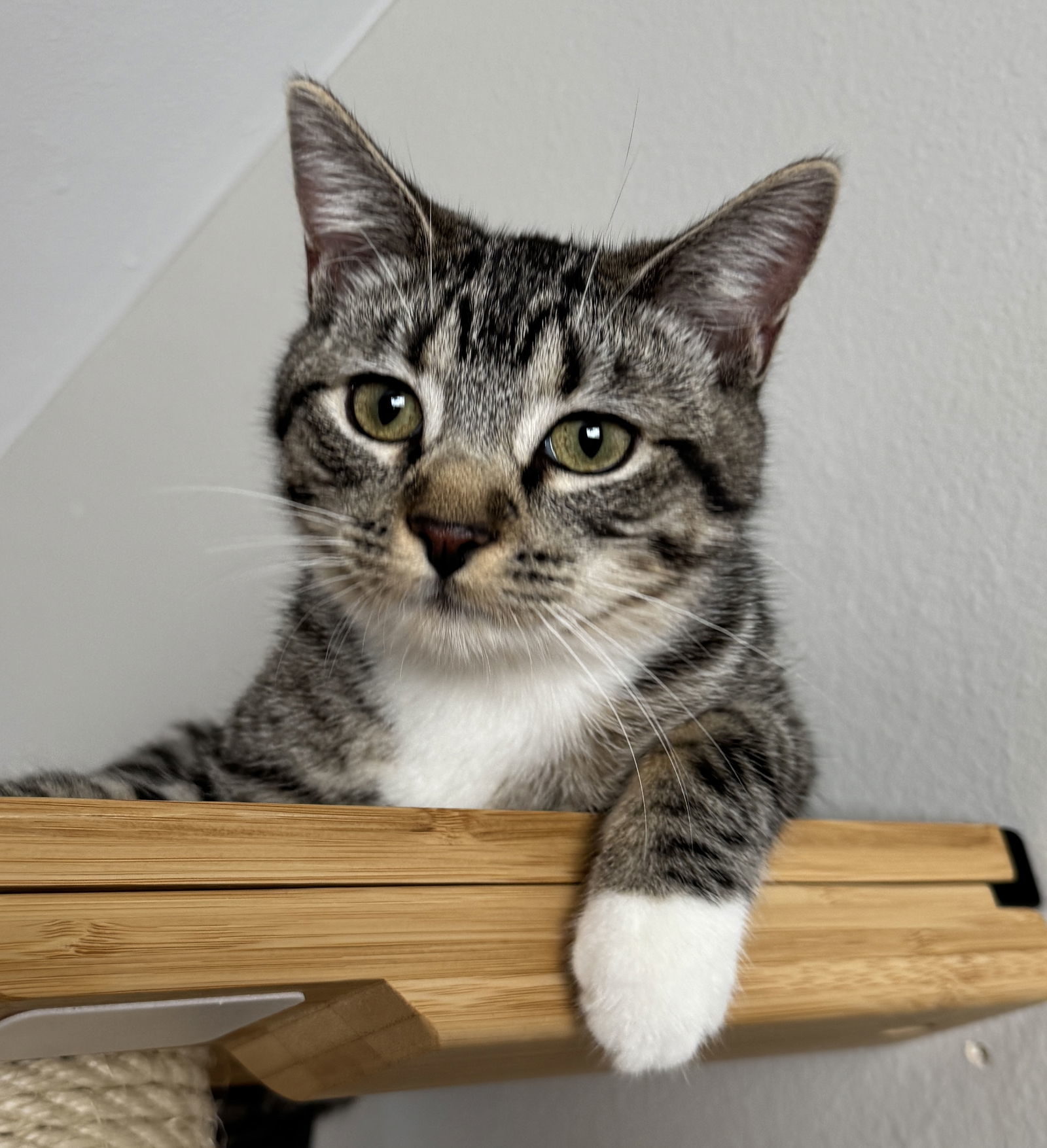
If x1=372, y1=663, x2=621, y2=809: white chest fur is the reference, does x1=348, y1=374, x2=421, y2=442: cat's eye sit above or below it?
above

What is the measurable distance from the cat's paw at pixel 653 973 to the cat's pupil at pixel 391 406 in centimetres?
43

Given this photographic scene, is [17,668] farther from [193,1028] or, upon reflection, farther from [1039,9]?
[1039,9]

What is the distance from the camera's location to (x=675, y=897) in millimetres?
644

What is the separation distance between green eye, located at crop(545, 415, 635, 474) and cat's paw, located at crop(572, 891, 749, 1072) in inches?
13.2

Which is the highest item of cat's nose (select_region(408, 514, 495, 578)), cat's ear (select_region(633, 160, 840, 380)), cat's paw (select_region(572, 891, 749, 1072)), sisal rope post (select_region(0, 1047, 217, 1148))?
cat's ear (select_region(633, 160, 840, 380))

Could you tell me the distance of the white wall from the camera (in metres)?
0.94

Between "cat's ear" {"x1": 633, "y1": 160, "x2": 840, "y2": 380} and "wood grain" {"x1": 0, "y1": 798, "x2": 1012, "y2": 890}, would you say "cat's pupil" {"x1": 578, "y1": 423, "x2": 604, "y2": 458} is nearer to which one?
"cat's ear" {"x1": 633, "y1": 160, "x2": 840, "y2": 380}

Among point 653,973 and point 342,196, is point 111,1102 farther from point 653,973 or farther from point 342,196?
point 342,196

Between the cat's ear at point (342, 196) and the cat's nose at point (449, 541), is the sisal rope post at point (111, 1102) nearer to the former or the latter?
the cat's nose at point (449, 541)

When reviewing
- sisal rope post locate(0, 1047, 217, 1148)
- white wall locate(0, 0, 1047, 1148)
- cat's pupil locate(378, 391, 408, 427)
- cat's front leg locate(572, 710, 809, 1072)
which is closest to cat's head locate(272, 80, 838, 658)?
cat's pupil locate(378, 391, 408, 427)

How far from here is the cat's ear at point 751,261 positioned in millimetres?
821

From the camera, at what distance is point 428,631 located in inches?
30.8

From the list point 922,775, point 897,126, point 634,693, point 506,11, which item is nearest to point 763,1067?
point 922,775

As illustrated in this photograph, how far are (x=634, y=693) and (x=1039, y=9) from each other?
2.54 feet
